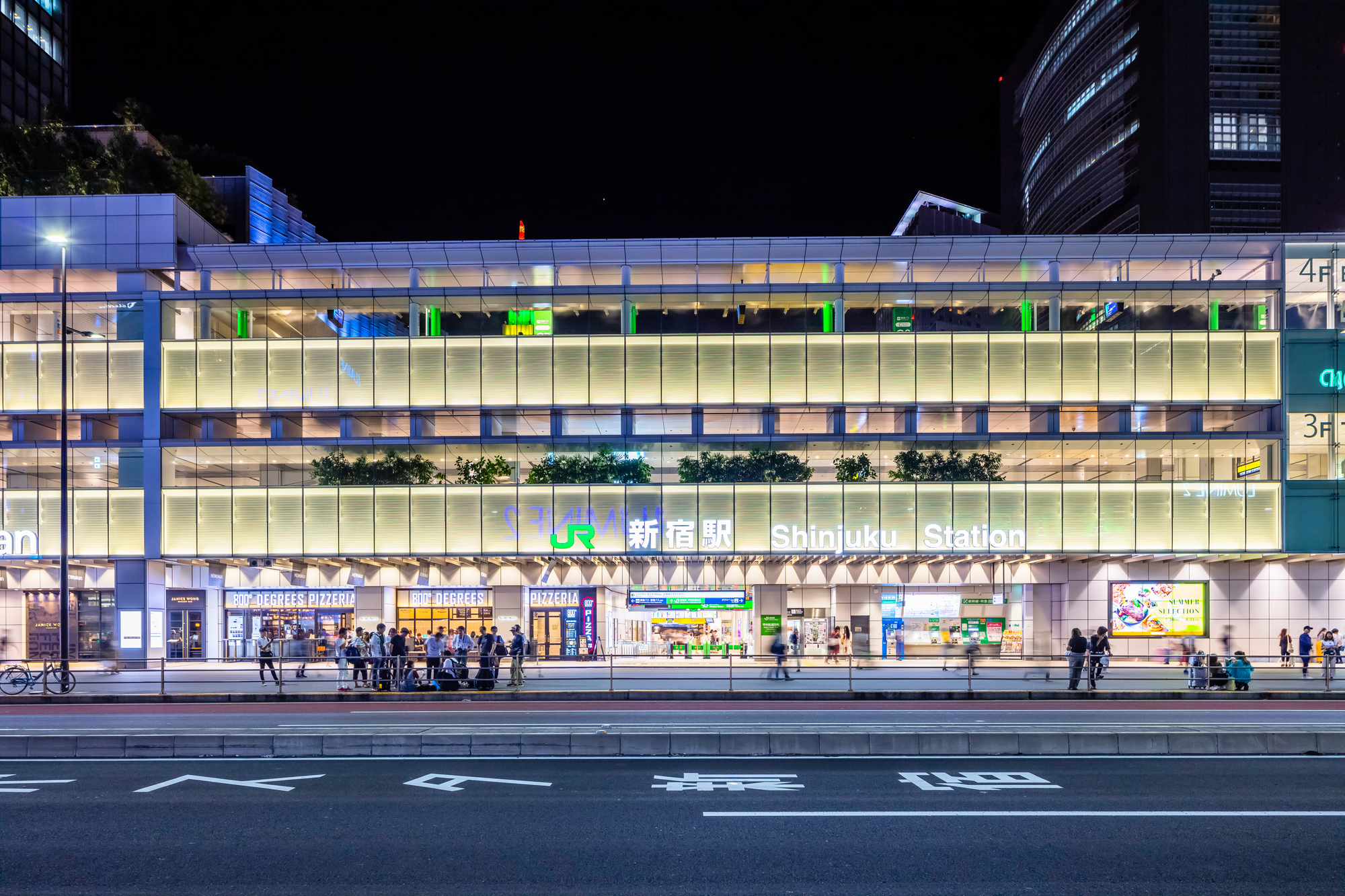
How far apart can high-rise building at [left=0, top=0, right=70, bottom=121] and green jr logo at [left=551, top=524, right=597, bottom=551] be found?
6494 centimetres

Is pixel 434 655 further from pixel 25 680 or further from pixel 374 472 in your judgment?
pixel 374 472

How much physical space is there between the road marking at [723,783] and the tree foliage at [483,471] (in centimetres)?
2710

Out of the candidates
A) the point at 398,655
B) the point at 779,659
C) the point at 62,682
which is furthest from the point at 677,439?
the point at 62,682

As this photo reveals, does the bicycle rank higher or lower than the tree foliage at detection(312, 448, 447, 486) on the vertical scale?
lower

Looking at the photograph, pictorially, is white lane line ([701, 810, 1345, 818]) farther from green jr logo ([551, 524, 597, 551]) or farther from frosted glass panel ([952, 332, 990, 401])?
frosted glass panel ([952, 332, 990, 401])

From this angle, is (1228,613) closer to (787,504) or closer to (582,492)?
(787,504)

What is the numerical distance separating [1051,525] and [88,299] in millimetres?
41449

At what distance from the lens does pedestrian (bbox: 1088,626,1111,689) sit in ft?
76.7

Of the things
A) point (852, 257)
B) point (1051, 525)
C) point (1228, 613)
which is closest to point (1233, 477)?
Result: point (1228, 613)

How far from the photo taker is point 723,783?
12203 mm

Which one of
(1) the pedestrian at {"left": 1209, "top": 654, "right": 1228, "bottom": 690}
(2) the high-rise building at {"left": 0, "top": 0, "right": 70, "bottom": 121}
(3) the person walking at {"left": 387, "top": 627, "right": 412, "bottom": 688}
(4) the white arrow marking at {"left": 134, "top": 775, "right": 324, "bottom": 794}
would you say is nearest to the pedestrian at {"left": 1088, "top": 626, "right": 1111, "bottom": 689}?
(1) the pedestrian at {"left": 1209, "top": 654, "right": 1228, "bottom": 690}

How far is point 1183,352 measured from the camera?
38500 mm

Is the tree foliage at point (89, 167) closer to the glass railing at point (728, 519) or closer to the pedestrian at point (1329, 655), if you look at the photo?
the glass railing at point (728, 519)

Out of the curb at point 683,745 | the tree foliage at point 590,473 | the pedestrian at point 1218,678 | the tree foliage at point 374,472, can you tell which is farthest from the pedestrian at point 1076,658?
the tree foliage at point 374,472
